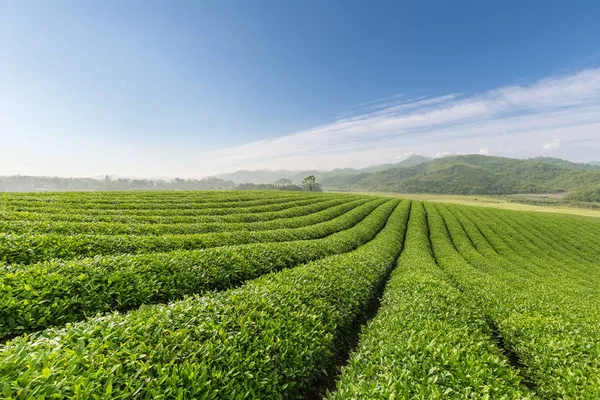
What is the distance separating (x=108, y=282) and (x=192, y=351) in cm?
518

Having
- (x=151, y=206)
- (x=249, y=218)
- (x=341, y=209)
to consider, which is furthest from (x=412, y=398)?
(x=341, y=209)

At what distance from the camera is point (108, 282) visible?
8.22 m

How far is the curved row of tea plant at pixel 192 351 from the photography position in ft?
12.3

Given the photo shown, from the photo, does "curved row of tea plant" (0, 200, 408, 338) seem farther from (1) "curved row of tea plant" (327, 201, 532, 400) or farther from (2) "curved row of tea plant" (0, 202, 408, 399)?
(1) "curved row of tea plant" (327, 201, 532, 400)

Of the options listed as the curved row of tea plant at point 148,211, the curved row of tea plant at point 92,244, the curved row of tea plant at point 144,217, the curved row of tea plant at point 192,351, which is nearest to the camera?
the curved row of tea plant at point 192,351

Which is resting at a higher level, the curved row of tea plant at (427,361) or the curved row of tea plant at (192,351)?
the curved row of tea plant at (192,351)

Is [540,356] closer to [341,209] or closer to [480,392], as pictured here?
[480,392]

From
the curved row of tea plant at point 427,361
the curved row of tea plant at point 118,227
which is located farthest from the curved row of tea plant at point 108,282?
the curved row of tea plant at point 118,227

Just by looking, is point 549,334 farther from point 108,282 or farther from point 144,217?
point 144,217

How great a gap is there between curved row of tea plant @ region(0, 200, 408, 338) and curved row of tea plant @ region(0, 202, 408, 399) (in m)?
1.78

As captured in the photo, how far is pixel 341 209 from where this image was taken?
4444cm

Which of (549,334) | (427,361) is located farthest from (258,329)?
(549,334)

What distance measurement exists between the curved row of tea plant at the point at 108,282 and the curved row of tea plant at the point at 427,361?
6.44 metres

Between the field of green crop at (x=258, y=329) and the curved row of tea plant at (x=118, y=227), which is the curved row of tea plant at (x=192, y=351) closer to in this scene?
the field of green crop at (x=258, y=329)
